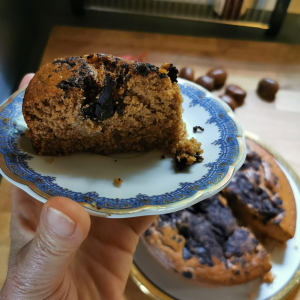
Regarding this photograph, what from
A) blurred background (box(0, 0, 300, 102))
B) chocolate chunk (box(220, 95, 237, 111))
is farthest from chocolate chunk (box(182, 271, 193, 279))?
blurred background (box(0, 0, 300, 102))

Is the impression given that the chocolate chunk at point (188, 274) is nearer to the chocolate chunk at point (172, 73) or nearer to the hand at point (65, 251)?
the hand at point (65, 251)

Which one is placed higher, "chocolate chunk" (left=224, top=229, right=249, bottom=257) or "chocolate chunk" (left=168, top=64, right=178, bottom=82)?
"chocolate chunk" (left=168, top=64, right=178, bottom=82)

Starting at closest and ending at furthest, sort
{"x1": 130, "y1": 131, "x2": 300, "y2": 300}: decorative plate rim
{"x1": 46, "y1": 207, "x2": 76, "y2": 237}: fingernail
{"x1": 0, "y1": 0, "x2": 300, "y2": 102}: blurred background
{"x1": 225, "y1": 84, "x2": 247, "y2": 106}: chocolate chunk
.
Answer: {"x1": 46, "y1": 207, "x2": 76, "y2": 237}: fingernail < {"x1": 130, "y1": 131, "x2": 300, "y2": 300}: decorative plate rim < {"x1": 225, "y1": 84, "x2": 247, "y2": 106}: chocolate chunk < {"x1": 0, "y1": 0, "x2": 300, "y2": 102}: blurred background

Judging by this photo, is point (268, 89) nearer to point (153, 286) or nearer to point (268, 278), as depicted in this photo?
point (268, 278)

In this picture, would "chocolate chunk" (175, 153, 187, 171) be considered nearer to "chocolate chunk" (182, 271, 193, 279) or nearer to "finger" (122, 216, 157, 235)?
"finger" (122, 216, 157, 235)

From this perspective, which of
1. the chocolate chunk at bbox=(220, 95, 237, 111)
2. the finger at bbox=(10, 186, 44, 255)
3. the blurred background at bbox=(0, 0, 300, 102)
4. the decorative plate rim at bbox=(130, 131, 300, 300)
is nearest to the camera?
the finger at bbox=(10, 186, 44, 255)

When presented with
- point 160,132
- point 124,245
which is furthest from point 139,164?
point 124,245

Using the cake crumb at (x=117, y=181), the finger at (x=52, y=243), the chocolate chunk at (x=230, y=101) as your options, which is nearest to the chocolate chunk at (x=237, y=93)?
the chocolate chunk at (x=230, y=101)
